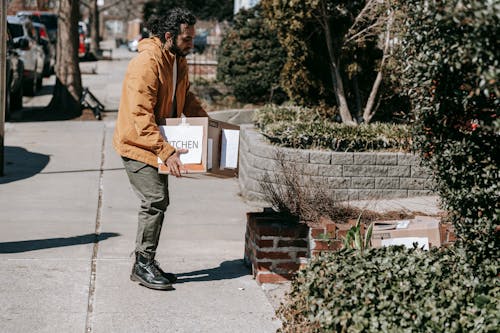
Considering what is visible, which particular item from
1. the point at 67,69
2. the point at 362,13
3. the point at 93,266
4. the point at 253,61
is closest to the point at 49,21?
the point at 67,69

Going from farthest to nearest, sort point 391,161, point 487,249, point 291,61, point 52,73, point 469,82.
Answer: point 52,73
point 291,61
point 391,161
point 487,249
point 469,82

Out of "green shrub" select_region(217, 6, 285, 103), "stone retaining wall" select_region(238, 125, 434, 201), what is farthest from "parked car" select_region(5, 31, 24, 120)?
"stone retaining wall" select_region(238, 125, 434, 201)

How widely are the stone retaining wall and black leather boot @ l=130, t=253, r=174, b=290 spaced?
3.31 metres

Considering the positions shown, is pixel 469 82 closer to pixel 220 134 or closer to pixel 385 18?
pixel 220 134

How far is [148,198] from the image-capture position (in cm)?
586

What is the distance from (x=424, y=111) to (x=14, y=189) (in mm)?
6158

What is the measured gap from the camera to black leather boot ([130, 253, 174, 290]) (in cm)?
592

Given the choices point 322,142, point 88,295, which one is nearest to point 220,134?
point 88,295

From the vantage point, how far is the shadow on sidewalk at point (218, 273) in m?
6.32

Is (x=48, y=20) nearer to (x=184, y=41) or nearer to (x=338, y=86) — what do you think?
(x=338, y=86)

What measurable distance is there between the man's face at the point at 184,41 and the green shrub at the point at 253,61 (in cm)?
901

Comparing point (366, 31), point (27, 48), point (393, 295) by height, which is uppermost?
point (366, 31)

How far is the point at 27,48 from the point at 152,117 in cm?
1399

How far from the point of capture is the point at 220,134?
19.5ft
